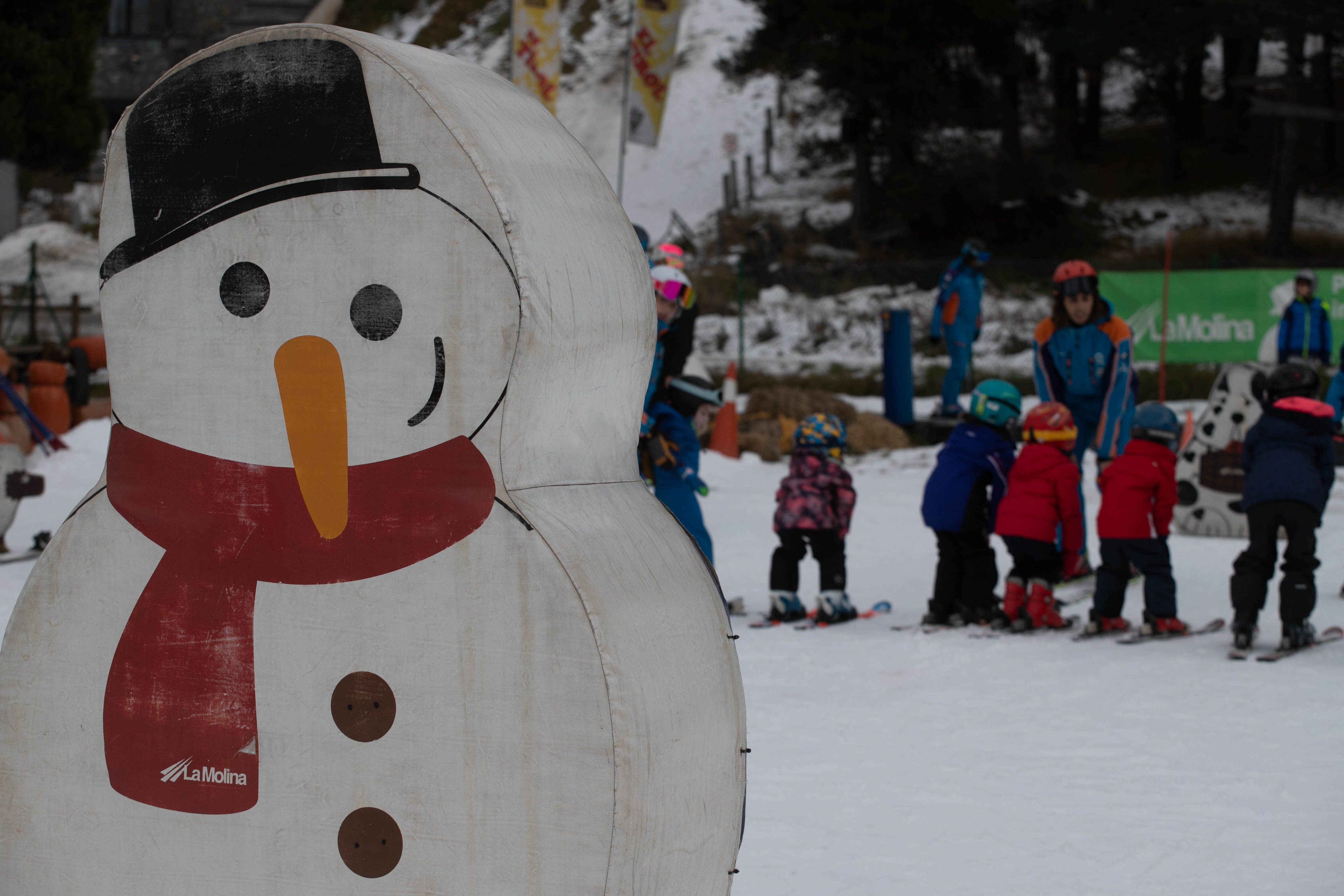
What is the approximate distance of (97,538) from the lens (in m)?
2.15

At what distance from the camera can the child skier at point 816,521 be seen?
611cm

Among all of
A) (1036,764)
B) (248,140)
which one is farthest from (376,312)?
(1036,764)

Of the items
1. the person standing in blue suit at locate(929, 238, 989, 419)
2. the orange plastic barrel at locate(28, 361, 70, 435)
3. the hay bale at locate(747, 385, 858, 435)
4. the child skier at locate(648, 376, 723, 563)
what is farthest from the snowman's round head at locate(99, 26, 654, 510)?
the hay bale at locate(747, 385, 858, 435)

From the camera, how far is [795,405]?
13.0 metres

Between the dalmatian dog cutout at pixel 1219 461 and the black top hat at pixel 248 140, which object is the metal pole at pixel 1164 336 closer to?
the dalmatian dog cutout at pixel 1219 461

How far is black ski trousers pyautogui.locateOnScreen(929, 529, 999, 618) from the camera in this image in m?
6.05

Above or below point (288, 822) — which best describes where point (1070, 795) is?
below

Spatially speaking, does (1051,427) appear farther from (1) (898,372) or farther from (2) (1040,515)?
(1) (898,372)

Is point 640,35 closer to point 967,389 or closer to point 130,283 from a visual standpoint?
point 967,389

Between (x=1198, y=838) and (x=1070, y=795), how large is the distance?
41 centimetres

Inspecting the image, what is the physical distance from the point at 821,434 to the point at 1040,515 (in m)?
1.10

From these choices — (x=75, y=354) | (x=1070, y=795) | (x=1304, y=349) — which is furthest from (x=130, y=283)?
(x=1304, y=349)

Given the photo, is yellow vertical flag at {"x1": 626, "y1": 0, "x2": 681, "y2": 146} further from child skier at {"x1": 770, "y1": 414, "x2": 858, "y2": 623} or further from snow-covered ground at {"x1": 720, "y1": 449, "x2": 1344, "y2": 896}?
snow-covered ground at {"x1": 720, "y1": 449, "x2": 1344, "y2": 896}

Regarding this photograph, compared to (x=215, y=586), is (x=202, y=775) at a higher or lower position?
lower
